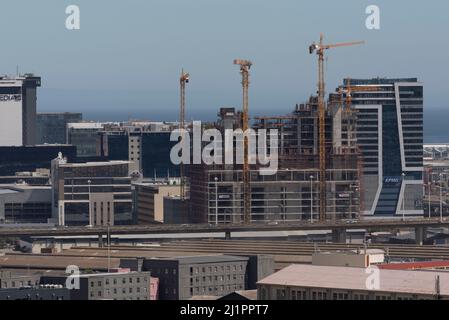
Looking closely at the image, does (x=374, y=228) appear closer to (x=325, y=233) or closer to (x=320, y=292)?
(x=325, y=233)

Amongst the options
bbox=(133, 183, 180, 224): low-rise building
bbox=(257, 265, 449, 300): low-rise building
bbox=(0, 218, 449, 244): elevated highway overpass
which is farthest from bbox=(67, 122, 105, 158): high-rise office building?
bbox=(257, 265, 449, 300): low-rise building

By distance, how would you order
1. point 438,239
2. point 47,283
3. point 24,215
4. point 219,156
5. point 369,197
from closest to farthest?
point 47,283
point 438,239
point 219,156
point 24,215
point 369,197

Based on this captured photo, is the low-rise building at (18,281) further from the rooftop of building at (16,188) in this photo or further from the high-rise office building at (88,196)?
the rooftop of building at (16,188)

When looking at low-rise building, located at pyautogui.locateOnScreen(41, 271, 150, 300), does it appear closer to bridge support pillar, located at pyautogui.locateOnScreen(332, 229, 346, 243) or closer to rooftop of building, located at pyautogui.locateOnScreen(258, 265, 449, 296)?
rooftop of building, located at pyautogui.locateOnScreen(258, 265, 449, 296)

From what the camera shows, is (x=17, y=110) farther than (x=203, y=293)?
Yes

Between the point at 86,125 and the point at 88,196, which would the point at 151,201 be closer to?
the point at 88,196

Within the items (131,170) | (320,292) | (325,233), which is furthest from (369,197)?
(320,292)

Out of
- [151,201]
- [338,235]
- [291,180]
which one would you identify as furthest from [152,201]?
[338,235]
